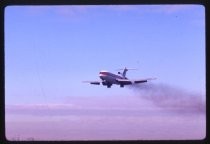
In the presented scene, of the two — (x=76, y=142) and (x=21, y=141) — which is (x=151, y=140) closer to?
(x=76, y=142)

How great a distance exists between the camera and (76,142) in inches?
87.4

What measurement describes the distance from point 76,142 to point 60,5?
0.75m

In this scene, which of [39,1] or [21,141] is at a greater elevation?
[39,1]

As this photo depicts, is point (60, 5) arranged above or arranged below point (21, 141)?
above

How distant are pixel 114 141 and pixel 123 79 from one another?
347 millimetres

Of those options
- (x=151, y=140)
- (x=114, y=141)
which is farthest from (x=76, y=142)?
(x=151, y=140)

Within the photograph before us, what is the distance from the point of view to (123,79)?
7.61 ft
